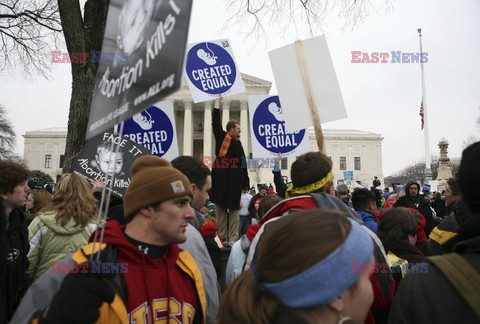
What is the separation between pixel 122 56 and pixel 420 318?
61.5 inches

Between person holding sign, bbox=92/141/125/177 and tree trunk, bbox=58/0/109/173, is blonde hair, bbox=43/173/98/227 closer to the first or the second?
person holding sign, bbox=92/141/125/177

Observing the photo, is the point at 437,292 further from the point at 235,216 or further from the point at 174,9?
the point at 235,216

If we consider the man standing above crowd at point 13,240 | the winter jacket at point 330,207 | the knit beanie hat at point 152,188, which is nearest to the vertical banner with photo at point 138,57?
the knit beanie hat at point 152,188

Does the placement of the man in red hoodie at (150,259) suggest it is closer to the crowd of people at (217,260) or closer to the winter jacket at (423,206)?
the crowd of people at (217,260)

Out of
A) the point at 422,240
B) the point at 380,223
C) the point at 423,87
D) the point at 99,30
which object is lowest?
the point at 422,240

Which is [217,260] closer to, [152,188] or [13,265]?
[152,188]

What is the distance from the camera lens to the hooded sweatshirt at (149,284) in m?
1.82

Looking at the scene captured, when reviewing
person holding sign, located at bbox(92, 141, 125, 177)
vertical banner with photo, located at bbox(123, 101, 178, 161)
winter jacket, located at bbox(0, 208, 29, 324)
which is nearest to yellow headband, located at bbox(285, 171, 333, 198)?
winter jacket, located at bbox(0, 208, 29, 324)

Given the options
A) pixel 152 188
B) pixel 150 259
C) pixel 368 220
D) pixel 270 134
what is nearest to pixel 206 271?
pixel 150 259

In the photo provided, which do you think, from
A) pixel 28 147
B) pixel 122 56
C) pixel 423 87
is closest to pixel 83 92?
pixel 122 56

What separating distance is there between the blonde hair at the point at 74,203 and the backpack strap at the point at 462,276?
2.78 m

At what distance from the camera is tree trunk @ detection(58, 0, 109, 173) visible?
18.1 ft

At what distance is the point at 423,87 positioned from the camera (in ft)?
84.8

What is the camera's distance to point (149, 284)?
1869mm
